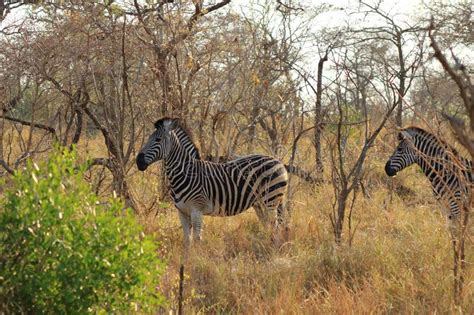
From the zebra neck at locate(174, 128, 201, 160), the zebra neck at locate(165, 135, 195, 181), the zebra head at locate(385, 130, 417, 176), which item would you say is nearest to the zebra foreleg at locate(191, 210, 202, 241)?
the zebra neck at locate(165, 135, 195, 181)

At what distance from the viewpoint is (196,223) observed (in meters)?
5.69

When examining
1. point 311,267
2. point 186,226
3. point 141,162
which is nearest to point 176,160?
point 141,162

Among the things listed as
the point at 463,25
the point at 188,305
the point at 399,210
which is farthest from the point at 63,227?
the point at 463,25

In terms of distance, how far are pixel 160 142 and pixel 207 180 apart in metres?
0.53

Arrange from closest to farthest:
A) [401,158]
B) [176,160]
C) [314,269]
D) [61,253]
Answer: [61,253]
[314,269]
[176,160]
[401,158]

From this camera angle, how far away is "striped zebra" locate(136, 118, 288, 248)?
18.9 feet

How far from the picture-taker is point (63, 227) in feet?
8.18

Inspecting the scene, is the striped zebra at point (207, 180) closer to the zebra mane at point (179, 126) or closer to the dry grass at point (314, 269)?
the zebra mane at point (179, 126)

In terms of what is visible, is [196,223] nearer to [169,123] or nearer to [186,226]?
[186,226]

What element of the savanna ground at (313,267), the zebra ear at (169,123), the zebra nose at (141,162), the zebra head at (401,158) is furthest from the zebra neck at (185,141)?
the zebra head at (401,158)

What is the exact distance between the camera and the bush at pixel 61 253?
2.47m

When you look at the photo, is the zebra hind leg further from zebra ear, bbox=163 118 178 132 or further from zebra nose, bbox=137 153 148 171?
zebra ear, bbox=163 118 178 132

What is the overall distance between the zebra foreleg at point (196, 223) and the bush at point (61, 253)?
302cm

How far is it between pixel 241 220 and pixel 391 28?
899 cm
